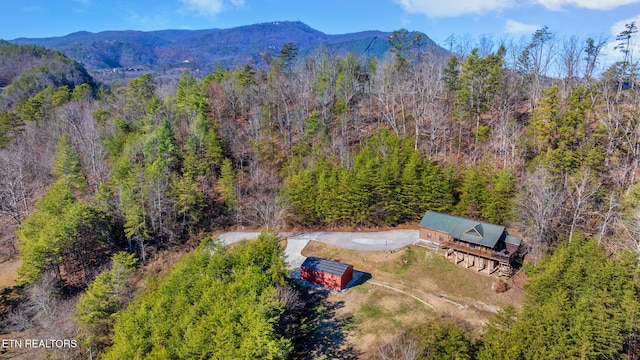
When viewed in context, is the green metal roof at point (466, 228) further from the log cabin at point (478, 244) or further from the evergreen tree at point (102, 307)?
the evergreen tree at point (102, 307)

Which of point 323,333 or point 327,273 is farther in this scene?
point 327,273

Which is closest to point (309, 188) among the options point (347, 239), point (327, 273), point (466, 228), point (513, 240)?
point (347, 239)

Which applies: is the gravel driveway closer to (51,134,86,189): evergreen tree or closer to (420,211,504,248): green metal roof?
(420,211,504,248): green metal roof

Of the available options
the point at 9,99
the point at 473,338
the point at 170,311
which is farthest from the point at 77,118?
the point at 473,338

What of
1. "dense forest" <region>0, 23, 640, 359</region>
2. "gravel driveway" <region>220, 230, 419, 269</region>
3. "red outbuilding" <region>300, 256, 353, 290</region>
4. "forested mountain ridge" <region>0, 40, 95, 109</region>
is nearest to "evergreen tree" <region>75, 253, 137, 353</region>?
"dense forest" <region>0, 23, 640, 359</region>

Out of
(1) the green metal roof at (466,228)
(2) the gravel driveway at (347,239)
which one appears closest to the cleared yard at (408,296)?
(2) the gravel driveway at (347,239)

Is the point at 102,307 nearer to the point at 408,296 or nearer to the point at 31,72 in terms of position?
the point at 408,296

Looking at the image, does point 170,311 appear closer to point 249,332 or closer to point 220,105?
point 249,332
